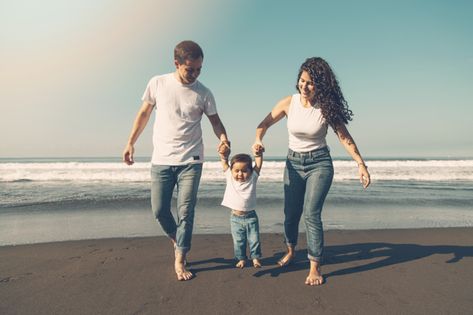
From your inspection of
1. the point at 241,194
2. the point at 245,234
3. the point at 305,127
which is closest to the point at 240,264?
the point at 245,234

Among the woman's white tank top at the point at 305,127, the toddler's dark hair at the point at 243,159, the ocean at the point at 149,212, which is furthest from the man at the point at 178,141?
the ocean at the point at 149,212

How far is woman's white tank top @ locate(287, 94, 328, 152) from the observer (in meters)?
3.47

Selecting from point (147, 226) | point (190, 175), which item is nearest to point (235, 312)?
point (190, 175)

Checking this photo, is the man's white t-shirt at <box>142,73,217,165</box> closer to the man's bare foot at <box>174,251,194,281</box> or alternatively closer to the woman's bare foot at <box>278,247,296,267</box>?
the man's bare foot at <box>174,251,194,281</box>

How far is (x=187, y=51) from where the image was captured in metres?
3.33

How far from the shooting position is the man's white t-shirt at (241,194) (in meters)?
3.88

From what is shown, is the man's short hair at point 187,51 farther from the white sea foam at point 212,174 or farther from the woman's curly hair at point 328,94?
the white sea foam at point 212,174

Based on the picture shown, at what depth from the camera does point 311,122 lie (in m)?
3.47

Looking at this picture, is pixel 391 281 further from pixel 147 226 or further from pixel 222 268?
pixel 147 226

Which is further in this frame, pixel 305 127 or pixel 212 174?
pixel 212 174

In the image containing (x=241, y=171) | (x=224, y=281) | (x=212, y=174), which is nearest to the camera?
(x=224, y=281)

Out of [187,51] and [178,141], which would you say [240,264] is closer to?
[178,141]

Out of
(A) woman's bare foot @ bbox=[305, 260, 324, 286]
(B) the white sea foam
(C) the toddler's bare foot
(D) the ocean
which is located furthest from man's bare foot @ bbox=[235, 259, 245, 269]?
(B) the white sea foam

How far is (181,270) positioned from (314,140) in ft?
6.66
